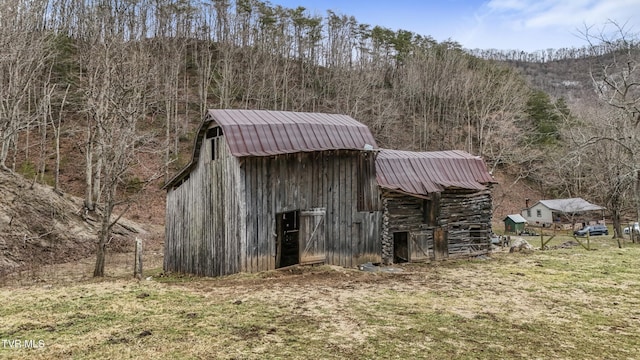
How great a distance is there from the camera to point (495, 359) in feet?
21.2

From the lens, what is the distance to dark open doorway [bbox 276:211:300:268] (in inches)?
574

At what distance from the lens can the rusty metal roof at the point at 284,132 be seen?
13.0 m

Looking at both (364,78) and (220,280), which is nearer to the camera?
(220,280)

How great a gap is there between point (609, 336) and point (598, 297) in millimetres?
3911

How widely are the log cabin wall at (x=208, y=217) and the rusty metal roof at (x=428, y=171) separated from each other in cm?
640

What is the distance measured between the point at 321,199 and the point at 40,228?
42.3 feet

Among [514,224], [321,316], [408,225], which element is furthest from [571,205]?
[321,316]

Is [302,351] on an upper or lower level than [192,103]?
lower

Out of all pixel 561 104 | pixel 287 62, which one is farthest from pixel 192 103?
pixel 561 104

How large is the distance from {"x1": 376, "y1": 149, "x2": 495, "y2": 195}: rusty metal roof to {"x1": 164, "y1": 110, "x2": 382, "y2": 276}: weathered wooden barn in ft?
5.44

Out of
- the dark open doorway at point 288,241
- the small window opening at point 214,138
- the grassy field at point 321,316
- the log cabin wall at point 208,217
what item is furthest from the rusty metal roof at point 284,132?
the grassy field at point 321,316

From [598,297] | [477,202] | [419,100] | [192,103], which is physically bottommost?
[598,297]

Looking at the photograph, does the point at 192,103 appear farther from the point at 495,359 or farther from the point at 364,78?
the point at 495,359

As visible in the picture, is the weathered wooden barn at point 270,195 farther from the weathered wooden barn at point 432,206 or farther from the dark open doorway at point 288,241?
the weathered wooden barn at point 432,206
